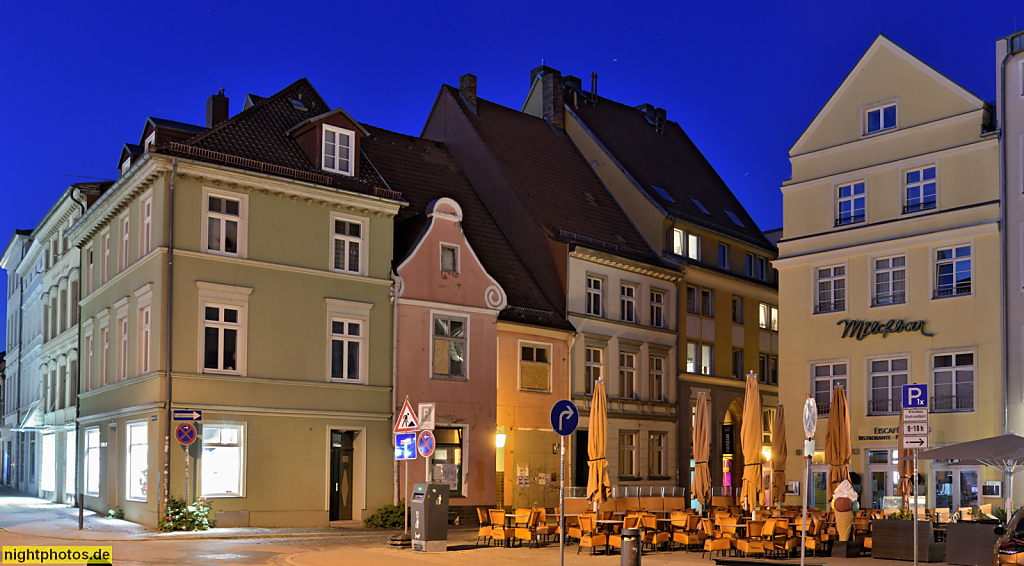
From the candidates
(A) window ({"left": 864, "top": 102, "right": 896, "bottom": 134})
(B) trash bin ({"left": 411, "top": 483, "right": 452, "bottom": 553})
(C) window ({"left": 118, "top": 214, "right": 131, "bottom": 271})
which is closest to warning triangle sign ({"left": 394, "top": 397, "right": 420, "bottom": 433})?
(B) trash bin ({"left": 411, "top": 483, "right": 452, "bottom": 553})

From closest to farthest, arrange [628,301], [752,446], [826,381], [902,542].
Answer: [902,542]
[752,446]
[826,381]
[628,301]

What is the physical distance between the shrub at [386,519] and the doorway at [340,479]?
29.5 inches

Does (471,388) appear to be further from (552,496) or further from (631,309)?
(631,309)

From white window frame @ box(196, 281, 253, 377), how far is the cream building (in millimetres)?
18495

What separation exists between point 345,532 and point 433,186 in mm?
14352

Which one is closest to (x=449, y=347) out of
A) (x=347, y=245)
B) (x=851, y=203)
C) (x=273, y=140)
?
(x=347, y=245)

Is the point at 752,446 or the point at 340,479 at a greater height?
the point at 752,446

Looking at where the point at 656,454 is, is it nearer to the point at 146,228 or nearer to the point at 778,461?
the point at 778,461

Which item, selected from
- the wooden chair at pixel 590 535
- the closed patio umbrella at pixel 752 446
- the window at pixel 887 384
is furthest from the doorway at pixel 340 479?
the window at pixel 887 384

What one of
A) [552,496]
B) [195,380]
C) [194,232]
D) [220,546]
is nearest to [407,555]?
[220,546]

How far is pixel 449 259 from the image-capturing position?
1331 inches

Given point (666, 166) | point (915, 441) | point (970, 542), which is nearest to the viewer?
point (915, 441)

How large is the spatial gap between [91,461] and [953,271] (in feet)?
90.6

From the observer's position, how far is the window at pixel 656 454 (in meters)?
41.1
